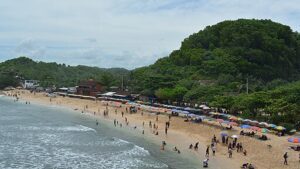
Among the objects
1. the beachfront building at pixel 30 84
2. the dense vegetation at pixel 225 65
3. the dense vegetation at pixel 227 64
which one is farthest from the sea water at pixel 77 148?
the beachfront building at pixel 30 84

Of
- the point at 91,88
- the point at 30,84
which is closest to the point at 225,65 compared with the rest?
the point at 91,88

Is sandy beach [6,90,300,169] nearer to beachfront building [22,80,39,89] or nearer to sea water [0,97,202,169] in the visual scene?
sea water [0,97,202,169]

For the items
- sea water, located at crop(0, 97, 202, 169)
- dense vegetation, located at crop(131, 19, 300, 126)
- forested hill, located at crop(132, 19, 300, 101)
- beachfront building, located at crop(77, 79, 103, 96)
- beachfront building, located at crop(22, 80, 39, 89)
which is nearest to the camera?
sea water, located at crop(0, 97, 202, 169)

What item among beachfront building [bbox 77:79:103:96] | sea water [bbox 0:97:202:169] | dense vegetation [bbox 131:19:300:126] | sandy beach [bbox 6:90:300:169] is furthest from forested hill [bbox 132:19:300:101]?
sea water [bbox 0:97:202:169]

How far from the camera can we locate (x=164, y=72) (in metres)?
96.8

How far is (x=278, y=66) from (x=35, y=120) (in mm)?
54074

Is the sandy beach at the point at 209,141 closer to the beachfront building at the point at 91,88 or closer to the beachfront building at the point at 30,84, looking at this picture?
the beachfront building at the point at 91,88

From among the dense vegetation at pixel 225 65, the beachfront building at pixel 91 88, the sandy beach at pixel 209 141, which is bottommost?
the sandy beach at pixel 209 141

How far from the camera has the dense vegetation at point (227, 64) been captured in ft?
243

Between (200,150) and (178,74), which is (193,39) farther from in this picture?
(200,150)

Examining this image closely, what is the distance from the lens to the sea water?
36.3 m

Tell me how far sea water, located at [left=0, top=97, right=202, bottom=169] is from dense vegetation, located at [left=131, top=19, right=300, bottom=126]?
19265mm

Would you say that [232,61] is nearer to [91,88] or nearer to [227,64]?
[227,64]

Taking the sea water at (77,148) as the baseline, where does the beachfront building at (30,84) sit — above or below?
above
